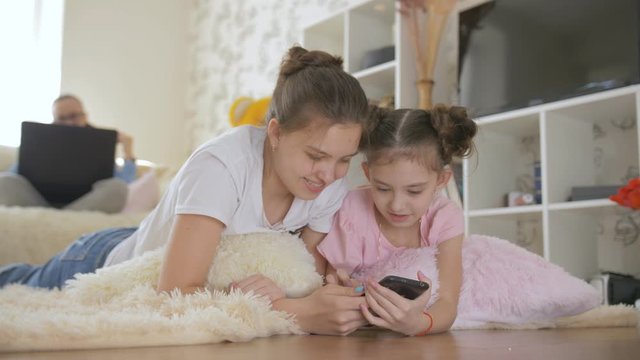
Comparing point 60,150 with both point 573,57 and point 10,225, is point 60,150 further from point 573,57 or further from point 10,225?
point 573,57

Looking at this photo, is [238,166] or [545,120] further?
[545,120]

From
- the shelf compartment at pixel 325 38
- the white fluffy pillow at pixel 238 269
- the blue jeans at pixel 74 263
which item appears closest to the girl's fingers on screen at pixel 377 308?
the white fluffy pillow at pixel 238 269

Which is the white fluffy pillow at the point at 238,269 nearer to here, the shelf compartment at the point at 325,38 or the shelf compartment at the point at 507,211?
the shelf compartment at the point at 507,211

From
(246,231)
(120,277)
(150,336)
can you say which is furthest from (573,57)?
(150,336)

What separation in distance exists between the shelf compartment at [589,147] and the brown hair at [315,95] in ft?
4.47

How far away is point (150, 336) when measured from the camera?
33.0 inches

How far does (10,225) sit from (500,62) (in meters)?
1.97

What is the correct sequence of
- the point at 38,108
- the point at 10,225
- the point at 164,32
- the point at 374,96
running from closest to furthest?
the point at 10,225 → the point at 374,96 → the point at 38,108 → the point at 164,32

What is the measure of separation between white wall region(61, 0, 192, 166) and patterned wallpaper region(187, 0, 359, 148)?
126 mm

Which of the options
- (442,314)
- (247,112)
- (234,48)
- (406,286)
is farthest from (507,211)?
(234,48)

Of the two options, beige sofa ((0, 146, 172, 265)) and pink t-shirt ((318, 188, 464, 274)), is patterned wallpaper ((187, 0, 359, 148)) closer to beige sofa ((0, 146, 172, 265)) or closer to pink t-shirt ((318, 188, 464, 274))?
beige sofa ((0, 146, 172, 265))

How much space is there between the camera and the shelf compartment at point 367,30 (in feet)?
10.3

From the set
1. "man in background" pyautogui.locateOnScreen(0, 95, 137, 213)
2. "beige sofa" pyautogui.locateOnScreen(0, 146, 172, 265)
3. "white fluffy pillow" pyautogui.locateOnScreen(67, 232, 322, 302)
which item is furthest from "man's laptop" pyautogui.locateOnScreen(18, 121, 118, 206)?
"white fluffy pillow" pyautogui.locateOnScreen(67, 232, 322, 302)

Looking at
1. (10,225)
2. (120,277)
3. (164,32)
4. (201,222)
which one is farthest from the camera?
(164,32)
